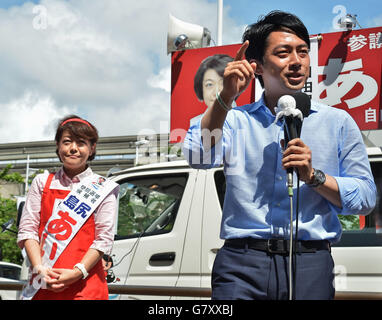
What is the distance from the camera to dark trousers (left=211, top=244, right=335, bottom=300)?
1430 millimetres

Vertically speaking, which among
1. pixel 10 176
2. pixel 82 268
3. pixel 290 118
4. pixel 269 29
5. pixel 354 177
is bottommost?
pixel 82 268

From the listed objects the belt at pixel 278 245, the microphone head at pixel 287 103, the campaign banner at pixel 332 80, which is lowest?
the belt at pixel 278 245

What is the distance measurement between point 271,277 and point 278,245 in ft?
0.31

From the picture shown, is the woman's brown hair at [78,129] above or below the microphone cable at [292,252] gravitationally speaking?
above

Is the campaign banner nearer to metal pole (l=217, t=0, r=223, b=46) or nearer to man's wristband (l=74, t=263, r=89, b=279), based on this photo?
metal pole (l=217, t=0, r=223, b=46)

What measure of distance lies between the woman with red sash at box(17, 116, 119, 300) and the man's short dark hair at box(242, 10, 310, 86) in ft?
2.60

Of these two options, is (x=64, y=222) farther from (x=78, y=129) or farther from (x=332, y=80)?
(x=332, y=80)

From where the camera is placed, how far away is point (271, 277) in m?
1.44

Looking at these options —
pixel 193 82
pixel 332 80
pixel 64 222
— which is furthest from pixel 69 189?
pixel 332 80

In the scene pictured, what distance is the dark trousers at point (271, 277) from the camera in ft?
4.69

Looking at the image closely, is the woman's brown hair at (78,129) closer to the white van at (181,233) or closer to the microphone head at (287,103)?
the microphone head at (287,103)

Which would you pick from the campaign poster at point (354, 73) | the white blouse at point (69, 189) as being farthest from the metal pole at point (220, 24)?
the white blouse at point (69, 189)
